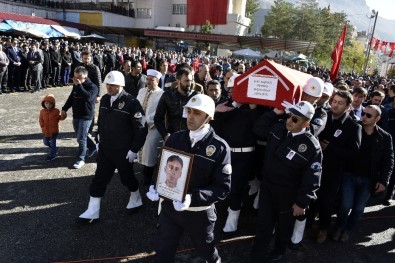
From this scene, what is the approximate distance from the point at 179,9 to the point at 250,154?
50.9m

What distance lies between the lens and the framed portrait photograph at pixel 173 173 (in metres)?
2.57

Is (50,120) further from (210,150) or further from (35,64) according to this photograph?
(35,64)

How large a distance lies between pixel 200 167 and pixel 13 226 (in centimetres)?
297

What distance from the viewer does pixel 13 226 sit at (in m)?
4.20

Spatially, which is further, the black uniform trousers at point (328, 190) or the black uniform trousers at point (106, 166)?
the black uniform trousers at point (106, 166)

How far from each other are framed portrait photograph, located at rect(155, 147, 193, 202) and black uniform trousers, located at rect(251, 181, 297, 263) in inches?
50.9

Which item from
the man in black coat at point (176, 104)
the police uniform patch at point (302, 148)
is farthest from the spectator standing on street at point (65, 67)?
the police uniform patch at point (302, 148)

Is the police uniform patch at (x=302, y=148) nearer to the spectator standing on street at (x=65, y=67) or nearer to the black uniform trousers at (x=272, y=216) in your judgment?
the black uniform trousers at (x=272, y=216)

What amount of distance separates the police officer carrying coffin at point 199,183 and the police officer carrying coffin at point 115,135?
147 centimetres

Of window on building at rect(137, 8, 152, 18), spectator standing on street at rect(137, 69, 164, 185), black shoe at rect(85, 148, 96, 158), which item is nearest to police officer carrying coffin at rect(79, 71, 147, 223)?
spectator standing on street at rect(137, 69, 164, 185)

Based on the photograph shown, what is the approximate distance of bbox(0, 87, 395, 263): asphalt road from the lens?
3.81m

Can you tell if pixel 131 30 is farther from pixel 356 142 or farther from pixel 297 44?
pixel 356 142

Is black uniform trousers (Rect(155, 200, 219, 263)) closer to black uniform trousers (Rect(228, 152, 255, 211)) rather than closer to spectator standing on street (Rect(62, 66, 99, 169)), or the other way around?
black uniform trousers (Rect(228, 152, 255, 211))

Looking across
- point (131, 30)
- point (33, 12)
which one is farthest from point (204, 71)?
point (33, 12)
